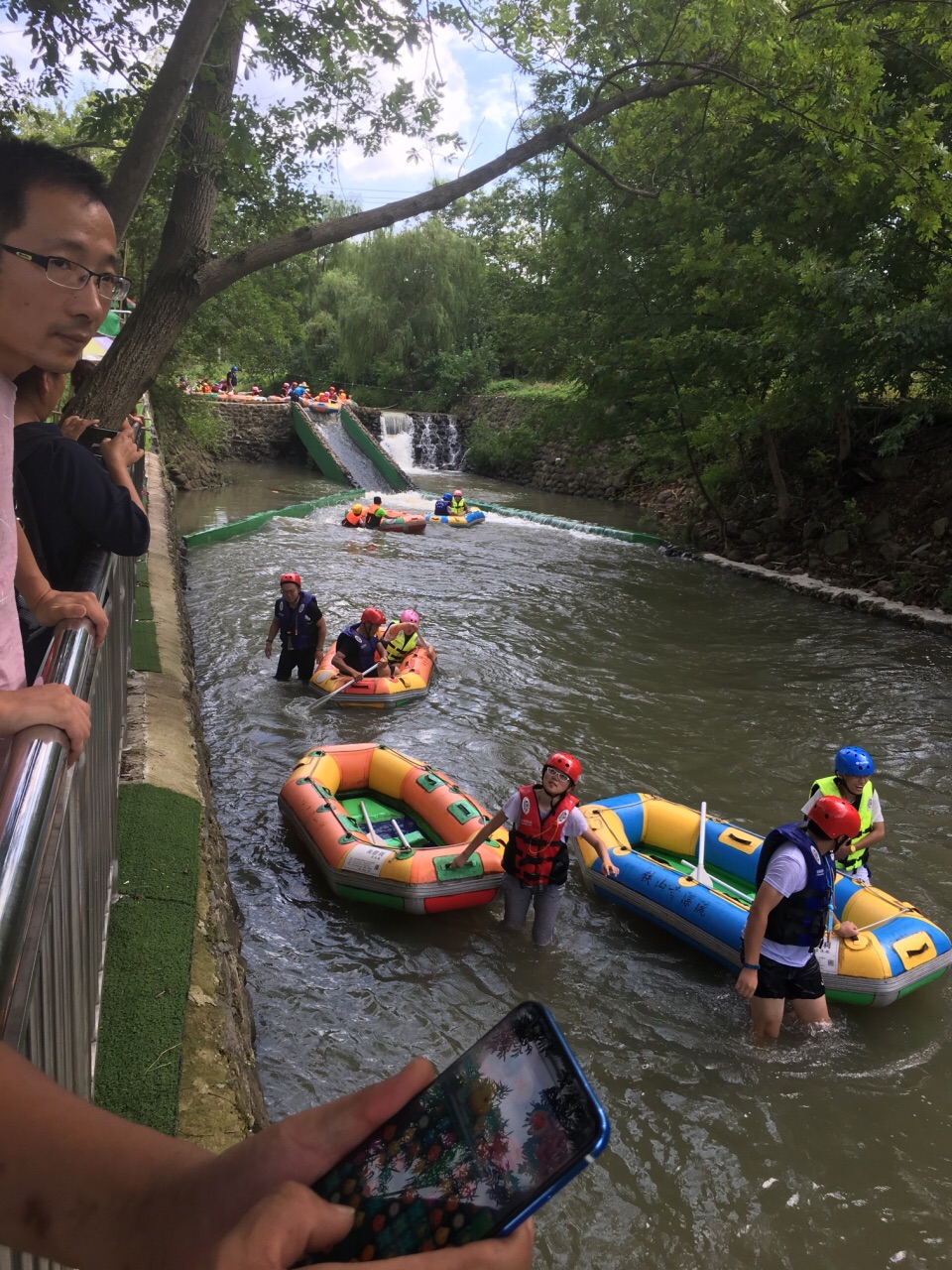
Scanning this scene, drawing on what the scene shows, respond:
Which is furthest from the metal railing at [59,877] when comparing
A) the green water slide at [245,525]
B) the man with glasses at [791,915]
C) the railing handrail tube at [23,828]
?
the green water slide at [245,525]

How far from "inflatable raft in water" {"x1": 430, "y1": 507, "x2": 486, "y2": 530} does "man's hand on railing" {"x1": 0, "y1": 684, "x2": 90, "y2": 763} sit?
1959cm

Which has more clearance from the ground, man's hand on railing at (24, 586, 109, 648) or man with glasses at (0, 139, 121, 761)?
man with glasses at (0, 139, 121, 761)

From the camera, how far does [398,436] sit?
114 feet

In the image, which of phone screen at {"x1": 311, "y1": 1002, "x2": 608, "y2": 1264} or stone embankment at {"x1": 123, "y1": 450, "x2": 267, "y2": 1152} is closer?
phone screen at {"x1": 311, "y1": 1002, "x2": 608, "y2": 1264}

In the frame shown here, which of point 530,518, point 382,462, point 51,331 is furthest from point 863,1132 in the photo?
point 382,462

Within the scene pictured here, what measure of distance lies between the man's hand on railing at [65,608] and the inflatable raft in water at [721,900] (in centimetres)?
433

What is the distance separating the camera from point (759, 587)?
53.2 feet

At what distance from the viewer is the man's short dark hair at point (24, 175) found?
174 cm

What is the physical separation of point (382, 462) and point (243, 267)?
77.5 feet

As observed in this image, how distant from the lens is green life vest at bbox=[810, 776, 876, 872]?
560 centimetres

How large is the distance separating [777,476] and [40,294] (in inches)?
673

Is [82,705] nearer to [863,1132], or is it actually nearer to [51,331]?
[51,331]

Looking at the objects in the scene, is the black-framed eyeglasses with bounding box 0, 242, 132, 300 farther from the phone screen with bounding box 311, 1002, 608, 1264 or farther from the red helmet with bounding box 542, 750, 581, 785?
the red helmet with bounding box 542, 750, 581, 785

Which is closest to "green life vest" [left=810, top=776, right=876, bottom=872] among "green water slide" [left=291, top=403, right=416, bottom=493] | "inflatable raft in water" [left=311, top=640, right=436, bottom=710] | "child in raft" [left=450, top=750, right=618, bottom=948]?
"child in raft" [left=450, top=750, right=618, bottom=948]
